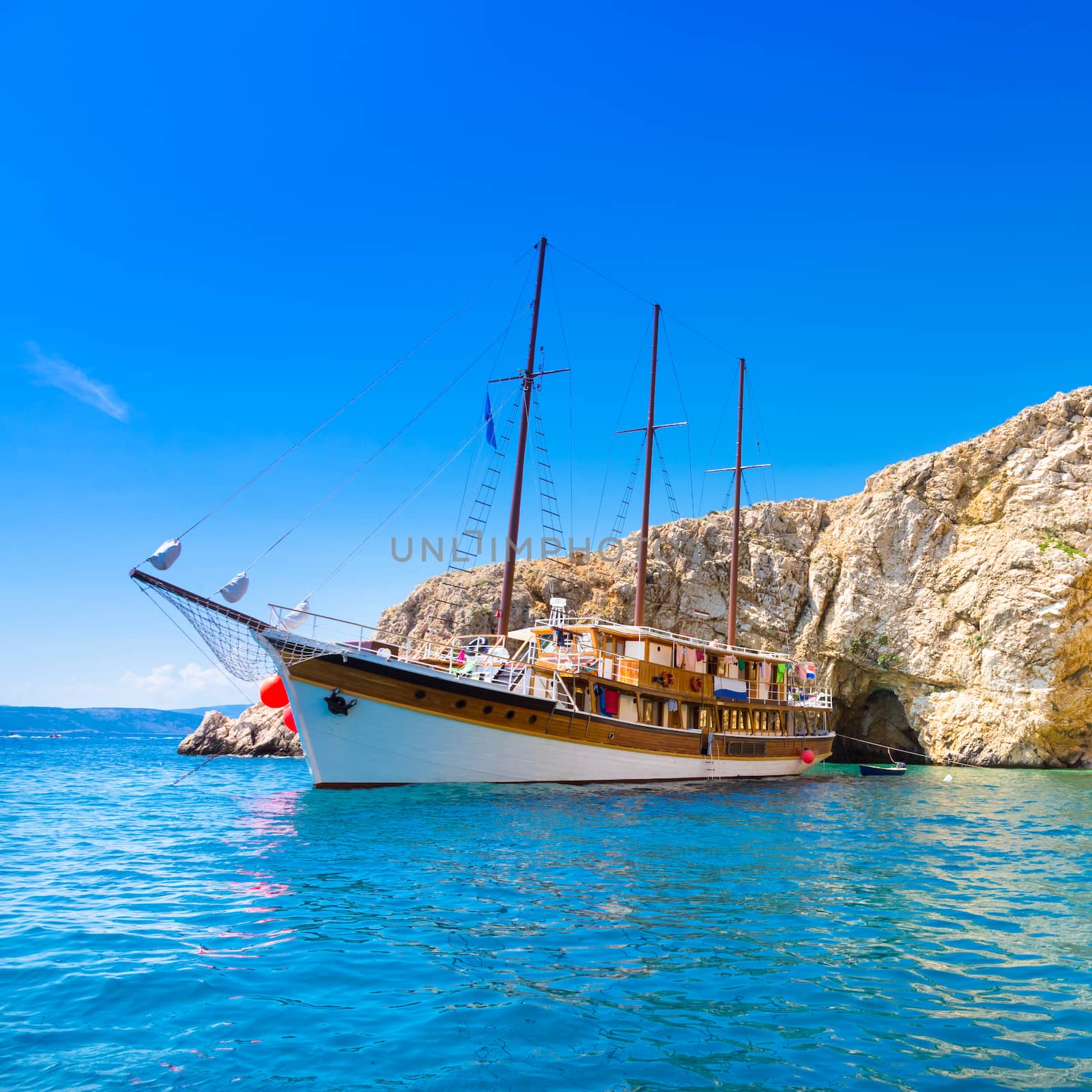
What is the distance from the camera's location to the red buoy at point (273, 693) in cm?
2266

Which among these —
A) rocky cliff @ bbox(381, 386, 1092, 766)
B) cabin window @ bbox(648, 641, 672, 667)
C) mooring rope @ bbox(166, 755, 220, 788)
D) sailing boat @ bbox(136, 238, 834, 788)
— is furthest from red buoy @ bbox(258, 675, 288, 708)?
rocky cliff @ bbox(381, 386, 1092, 766)

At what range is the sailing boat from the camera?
20.0 m

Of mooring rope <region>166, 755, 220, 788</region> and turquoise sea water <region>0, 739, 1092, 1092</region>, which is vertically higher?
turquoise sea water <region>0, 739, 1092, 1092</region>

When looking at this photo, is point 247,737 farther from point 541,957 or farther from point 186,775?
point 541,957

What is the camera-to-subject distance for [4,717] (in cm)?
18012

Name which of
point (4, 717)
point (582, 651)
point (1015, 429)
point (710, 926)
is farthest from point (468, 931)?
point (4, 717)

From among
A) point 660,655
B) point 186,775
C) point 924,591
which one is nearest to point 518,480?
point 660,655

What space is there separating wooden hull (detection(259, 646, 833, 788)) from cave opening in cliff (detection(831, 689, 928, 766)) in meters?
32.4

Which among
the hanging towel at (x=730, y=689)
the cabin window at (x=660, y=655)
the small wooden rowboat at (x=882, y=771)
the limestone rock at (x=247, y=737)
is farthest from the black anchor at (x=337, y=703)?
the limestone rock at (x=247, y=737)

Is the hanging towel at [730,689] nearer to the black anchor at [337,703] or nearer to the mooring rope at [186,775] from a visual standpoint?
the black anchor at [337,703]

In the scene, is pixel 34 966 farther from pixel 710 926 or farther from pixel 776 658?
pixel 776 658

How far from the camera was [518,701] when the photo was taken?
21641mm

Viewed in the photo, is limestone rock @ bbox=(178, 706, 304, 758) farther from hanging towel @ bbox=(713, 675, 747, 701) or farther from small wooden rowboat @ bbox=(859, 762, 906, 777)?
small wooden rowboat @ bbox=(859, 762, 906, 777)

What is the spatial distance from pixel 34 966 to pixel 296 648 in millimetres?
12748
